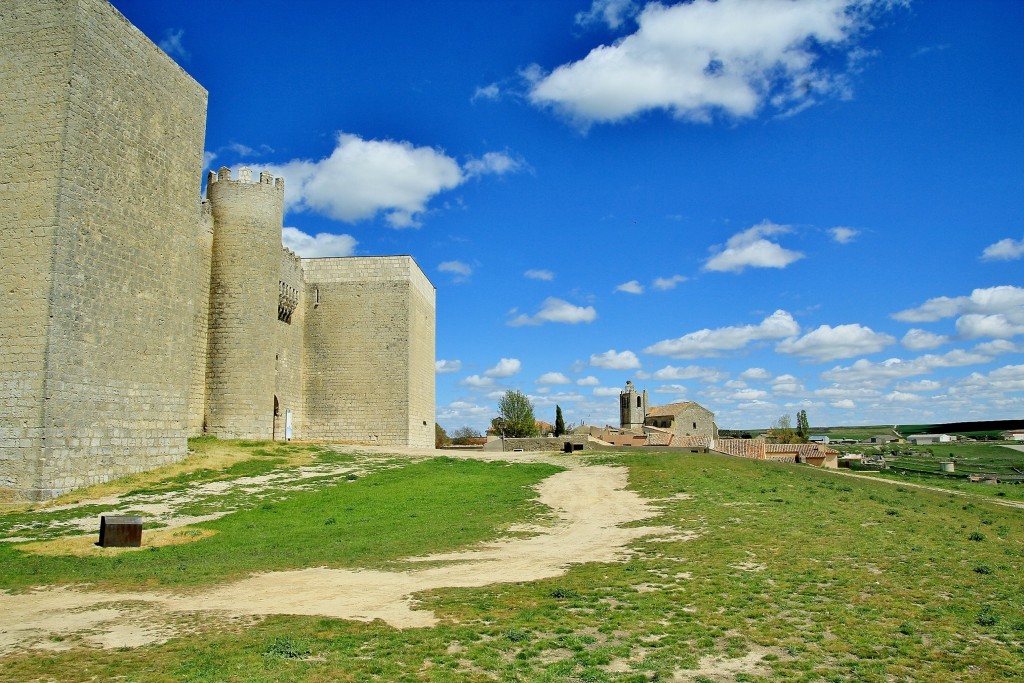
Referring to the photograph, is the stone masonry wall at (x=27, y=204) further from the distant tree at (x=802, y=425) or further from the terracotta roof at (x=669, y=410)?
the distant tree at (x=802, y=425)

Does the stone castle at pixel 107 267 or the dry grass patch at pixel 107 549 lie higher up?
the stone castle at pixel 107 267

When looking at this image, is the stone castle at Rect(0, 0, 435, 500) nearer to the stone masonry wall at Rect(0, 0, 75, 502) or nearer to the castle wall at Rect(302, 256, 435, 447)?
the stone masonry wall at Rect(0, 0, 75, 502)

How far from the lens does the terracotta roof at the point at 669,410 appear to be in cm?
8669

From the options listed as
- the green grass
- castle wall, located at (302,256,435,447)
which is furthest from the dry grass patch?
castle wall, located at (302,256,435,447)

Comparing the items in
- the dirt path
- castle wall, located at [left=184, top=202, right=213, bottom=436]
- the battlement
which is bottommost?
the dirt path

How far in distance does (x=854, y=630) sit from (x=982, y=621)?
159 cm

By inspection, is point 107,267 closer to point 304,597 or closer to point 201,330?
point 201,330

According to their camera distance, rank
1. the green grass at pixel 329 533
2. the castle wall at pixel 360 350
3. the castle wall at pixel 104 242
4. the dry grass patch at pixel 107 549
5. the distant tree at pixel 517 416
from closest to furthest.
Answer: the green grass at pixel 329 533, the dry grass patch at pixel 107 549, the castle wall at pixel 104 242, the castle wall at pixel 360 350, the distant tree at pixel 517 416

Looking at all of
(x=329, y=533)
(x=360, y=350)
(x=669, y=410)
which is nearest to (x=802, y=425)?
(x=669, y=410)

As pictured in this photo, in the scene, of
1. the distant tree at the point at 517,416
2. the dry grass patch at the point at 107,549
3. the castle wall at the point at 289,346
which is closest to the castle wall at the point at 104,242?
the dry grass patch at the point at 107,549

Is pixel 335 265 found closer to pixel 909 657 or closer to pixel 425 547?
pixel 425 547

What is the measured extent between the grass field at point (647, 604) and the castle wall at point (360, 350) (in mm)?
20569

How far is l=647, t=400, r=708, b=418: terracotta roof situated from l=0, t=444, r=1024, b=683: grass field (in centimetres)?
6876

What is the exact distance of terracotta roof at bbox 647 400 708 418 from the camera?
8669 cm
